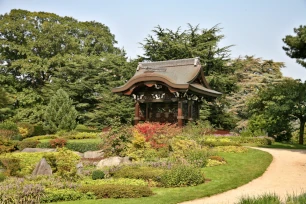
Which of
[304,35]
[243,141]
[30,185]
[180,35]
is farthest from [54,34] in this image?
[30,185]

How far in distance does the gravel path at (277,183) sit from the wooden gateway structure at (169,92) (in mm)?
7292

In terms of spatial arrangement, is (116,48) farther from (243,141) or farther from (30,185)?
(30,185)

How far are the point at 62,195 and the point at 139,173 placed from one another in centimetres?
289

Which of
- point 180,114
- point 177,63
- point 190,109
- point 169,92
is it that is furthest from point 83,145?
point 177,63

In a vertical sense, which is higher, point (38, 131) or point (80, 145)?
point (38, 131)

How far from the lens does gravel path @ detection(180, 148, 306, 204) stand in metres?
9.02

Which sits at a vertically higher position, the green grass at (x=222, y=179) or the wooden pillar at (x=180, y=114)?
the wooden pillar at (x=180, y=114)

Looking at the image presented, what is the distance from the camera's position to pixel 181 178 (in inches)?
407

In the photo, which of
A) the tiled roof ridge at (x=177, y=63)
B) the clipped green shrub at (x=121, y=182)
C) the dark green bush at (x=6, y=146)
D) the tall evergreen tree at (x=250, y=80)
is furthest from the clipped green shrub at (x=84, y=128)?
the clipped green shrub at (x=121, y=182)

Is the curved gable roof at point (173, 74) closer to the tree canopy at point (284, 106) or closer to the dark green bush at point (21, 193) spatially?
the tree canopy at point (284, 106)

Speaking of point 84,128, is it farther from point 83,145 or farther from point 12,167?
point 12,167

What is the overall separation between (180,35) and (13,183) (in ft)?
86.9

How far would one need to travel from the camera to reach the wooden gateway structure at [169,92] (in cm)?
2094

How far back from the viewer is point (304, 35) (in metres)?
14.5
